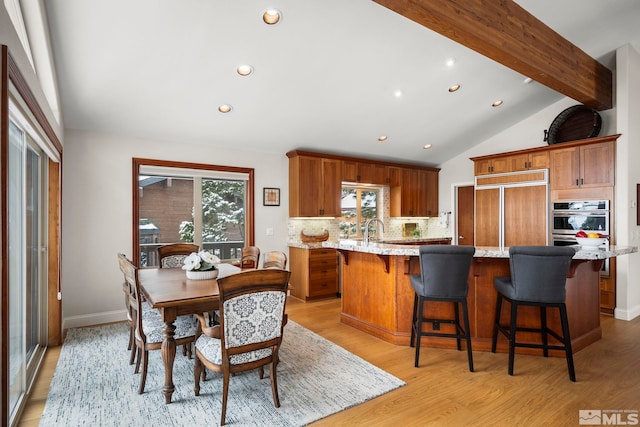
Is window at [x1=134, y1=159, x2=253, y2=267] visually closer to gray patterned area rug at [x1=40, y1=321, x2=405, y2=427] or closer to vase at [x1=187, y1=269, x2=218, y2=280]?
gray patterned area rug at [x1=40, y1=321, x2=405, y2=427]

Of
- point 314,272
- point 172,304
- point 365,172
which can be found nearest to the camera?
point 172,304

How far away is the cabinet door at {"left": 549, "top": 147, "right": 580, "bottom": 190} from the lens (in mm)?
4910

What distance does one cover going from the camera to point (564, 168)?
5020 mm

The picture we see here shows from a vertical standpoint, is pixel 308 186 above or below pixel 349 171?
below

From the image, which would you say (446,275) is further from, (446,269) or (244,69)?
(244,69)

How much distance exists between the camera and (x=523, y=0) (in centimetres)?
329

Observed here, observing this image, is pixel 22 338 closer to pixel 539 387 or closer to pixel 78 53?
pixel 78 53

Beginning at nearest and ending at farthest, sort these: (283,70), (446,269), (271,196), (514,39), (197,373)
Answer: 1. (197,373)
2. (446,269)
3. (514,39)
4. (283,70)
5. (271,196)

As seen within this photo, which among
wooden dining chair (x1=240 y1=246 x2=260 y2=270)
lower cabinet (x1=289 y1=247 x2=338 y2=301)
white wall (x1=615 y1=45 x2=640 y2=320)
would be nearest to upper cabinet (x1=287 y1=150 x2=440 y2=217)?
lower cabinet (x1=289 y1=247 x2=338 y2=301)

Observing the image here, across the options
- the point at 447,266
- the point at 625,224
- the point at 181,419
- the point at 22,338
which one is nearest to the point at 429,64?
the point at 447,266

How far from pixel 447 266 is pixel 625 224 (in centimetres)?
330

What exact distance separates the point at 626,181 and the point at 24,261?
658cm

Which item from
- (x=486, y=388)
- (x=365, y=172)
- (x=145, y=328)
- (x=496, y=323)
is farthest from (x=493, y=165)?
(x=145, y=328)

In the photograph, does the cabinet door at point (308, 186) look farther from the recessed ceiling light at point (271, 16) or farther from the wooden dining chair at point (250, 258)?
the recessed ceiling light at point (271, 16)
